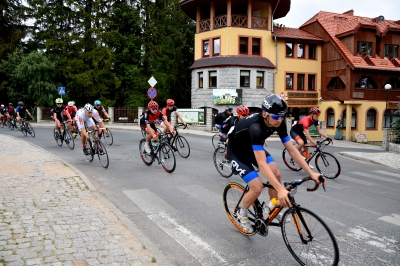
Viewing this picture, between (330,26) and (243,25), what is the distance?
9905mm

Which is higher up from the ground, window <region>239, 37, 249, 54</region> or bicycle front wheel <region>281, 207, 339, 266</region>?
window <region>239, 37, 249, 54</region>

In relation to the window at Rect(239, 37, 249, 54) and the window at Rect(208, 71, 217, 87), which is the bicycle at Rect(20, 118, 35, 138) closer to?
the window at Rect(208, 71, 217, 87)

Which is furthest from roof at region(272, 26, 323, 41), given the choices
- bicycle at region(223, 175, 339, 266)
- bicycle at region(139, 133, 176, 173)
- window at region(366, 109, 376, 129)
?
bicycle at region(223, 175, 339, 266)

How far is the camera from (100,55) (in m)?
36.5

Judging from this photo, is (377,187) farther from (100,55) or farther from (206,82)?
(100,55)

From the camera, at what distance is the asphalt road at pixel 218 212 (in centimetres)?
455

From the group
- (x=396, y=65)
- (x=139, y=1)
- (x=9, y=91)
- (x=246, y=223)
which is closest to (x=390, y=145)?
(x=246, y=223)

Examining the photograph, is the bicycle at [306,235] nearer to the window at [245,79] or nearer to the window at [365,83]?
the window at [245,79]

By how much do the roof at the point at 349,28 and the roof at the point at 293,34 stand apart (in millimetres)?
1329

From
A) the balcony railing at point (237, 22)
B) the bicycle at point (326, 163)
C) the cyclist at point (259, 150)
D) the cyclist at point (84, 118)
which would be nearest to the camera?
the cyclist at point (259, 150)

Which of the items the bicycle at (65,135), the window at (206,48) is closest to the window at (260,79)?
the window at (206,48)

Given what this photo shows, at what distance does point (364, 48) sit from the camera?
3412 cm

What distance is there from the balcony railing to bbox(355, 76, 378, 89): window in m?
10.1

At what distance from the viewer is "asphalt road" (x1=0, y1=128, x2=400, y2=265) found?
14.9 ft
